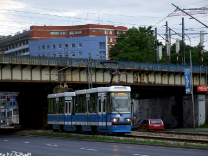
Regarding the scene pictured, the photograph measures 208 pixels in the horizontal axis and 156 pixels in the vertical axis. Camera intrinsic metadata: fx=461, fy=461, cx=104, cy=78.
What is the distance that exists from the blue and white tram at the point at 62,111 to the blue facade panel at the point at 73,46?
7296 cm

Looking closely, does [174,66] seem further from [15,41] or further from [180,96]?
[15,41]

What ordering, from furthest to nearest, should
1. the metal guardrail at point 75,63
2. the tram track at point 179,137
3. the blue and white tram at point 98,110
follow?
the metal guardrail at point 75,63 < the blue and white tram at point 98,110 < the tram track at point 179,137

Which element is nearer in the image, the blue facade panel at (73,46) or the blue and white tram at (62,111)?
the blue and white tram at (62,111)

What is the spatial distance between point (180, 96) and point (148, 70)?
38.9 ft

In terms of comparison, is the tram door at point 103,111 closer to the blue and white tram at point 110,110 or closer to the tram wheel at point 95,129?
the blue and white tram at point 110,110

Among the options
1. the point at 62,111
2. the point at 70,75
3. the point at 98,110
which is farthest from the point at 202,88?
the point at 98,110

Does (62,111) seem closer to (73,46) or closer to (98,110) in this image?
(98,110)

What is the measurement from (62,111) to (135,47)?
54.2 m

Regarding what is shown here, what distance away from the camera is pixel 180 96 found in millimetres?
63500

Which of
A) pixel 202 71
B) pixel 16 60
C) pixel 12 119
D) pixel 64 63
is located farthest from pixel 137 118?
pixel 12 119

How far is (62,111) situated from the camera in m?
37.0

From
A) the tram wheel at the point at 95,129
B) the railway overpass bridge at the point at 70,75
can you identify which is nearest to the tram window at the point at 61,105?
the tram wheel at the point at 95,129

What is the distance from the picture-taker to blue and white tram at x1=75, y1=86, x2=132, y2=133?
28.9 m

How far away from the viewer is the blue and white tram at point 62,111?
115ft
